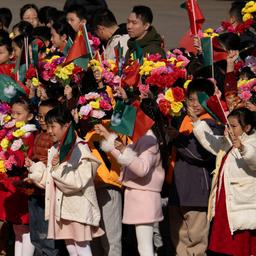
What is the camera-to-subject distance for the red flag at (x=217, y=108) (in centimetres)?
876

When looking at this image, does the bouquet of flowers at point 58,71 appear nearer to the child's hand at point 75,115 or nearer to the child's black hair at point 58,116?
the child's hand at point 75,115

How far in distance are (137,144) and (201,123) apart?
1.85 feet

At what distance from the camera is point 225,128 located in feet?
29.4

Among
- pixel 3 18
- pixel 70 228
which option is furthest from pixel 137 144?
pixel 3 18

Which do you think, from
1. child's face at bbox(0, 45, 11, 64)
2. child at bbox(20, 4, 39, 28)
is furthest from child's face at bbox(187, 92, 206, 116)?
child at bbox(20, 4, 39, 28)

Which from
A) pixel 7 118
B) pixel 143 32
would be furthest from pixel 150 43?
pixel 7 118

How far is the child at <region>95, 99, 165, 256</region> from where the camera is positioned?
9133mm

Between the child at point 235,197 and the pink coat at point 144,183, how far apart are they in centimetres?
47

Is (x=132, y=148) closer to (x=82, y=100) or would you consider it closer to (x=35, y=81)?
(x=82, y=100)

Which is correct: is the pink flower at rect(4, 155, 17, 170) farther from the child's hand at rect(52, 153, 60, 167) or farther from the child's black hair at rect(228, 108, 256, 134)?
the child's black hair at rect(228, 108, 256, 134)

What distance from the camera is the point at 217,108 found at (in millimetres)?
8789

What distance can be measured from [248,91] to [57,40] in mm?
2879

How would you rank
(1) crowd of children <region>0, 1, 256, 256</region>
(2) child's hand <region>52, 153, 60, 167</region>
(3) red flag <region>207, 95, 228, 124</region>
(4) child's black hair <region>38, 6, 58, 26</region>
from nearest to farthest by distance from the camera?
(3) red flag <region>207, 95, 228, 124</region> → (1) crowd of children <region>0, 1, 256, 256</region> → (2) child's hand <region>52, 153, 60, 167</region> → (4) child's black hair <region>38, 6, 58, 26</region>

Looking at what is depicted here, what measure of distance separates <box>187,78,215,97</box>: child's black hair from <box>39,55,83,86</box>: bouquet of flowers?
3.37 feet
